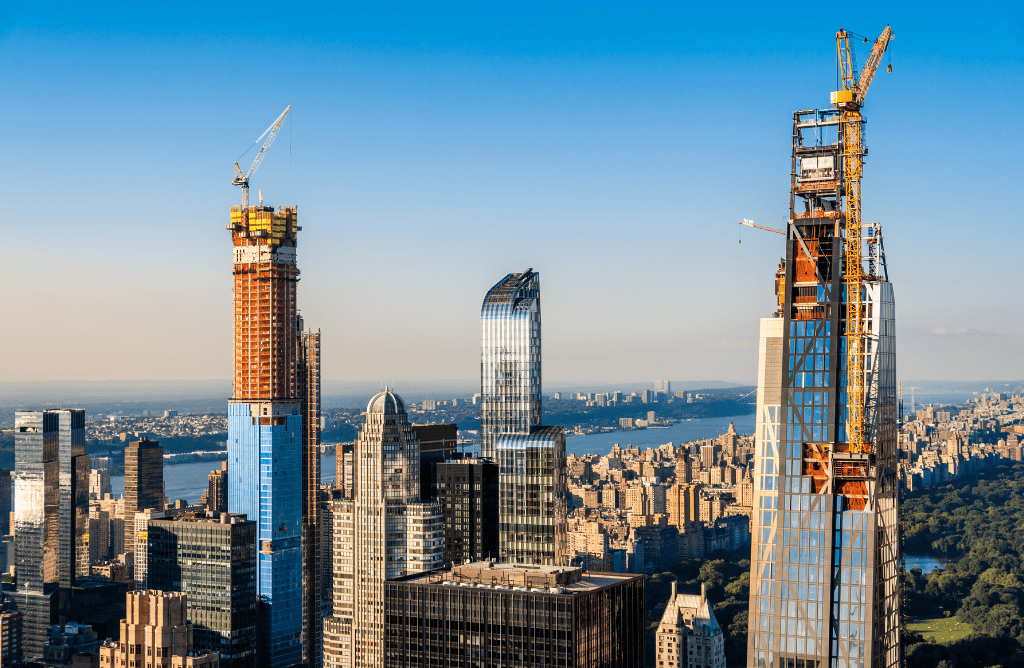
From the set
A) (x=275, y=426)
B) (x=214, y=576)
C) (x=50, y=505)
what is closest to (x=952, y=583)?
(x=275, y=426)

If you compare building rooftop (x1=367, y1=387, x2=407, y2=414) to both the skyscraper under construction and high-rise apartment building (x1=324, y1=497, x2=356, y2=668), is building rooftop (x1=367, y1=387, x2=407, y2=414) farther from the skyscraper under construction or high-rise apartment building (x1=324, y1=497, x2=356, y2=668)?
the skyscraper under construction

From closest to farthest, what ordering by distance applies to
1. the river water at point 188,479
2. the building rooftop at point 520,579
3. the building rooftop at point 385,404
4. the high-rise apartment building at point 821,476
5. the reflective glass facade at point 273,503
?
the high-rise apartment building at point 821,476
the building rooftop at point 520,579
the building rooftop at point 385,404
the reflective glass facade at point 273,503
the river water at point 188,479

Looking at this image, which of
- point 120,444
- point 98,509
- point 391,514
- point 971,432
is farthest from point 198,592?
point 971,432

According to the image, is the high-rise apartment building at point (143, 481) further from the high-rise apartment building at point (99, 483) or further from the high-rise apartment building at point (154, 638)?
the high-rise apartment building at point (154, 638)

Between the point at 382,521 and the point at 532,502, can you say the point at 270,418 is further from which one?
the point at 532,502

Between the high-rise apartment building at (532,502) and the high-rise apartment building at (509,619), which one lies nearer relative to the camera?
the high-rise apartment building at (509,619)

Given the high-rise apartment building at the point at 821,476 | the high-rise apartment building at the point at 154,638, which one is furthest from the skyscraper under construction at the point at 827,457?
the high-rise apartment building at the point at 154,638
